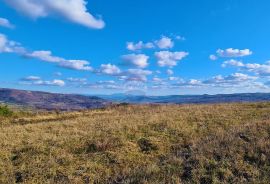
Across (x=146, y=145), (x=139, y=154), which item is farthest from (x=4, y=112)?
(x=139, y=154)

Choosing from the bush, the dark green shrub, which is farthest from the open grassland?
the bush

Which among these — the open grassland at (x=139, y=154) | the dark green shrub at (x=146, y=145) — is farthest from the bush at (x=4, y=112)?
the dark green shrub at (x=146, y=145)

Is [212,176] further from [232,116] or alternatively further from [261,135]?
[232,116]

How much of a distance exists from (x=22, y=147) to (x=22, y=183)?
5392 mm

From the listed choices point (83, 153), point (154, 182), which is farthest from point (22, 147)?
point (154, 182)

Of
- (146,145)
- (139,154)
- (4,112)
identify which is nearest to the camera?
(139,154)

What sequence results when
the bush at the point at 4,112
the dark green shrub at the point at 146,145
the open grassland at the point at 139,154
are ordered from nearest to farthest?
the open grassland at the point at 139,154 < the dark green shrub at the point at 146,145 < the bush at the point at 4,112

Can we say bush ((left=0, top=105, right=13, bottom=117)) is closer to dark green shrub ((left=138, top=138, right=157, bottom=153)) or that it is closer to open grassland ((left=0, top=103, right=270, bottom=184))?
open grassland ((left=0, top=103, right=270, bottom=184))

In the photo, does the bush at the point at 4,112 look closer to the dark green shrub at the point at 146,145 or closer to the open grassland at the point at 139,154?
the open grassland at the point at 139,154

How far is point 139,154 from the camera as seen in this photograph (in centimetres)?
1662

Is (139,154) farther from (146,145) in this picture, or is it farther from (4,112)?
(4,112)

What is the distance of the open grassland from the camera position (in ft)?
41.4

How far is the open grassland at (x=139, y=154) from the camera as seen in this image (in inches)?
497

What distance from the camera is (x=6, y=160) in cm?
1602
